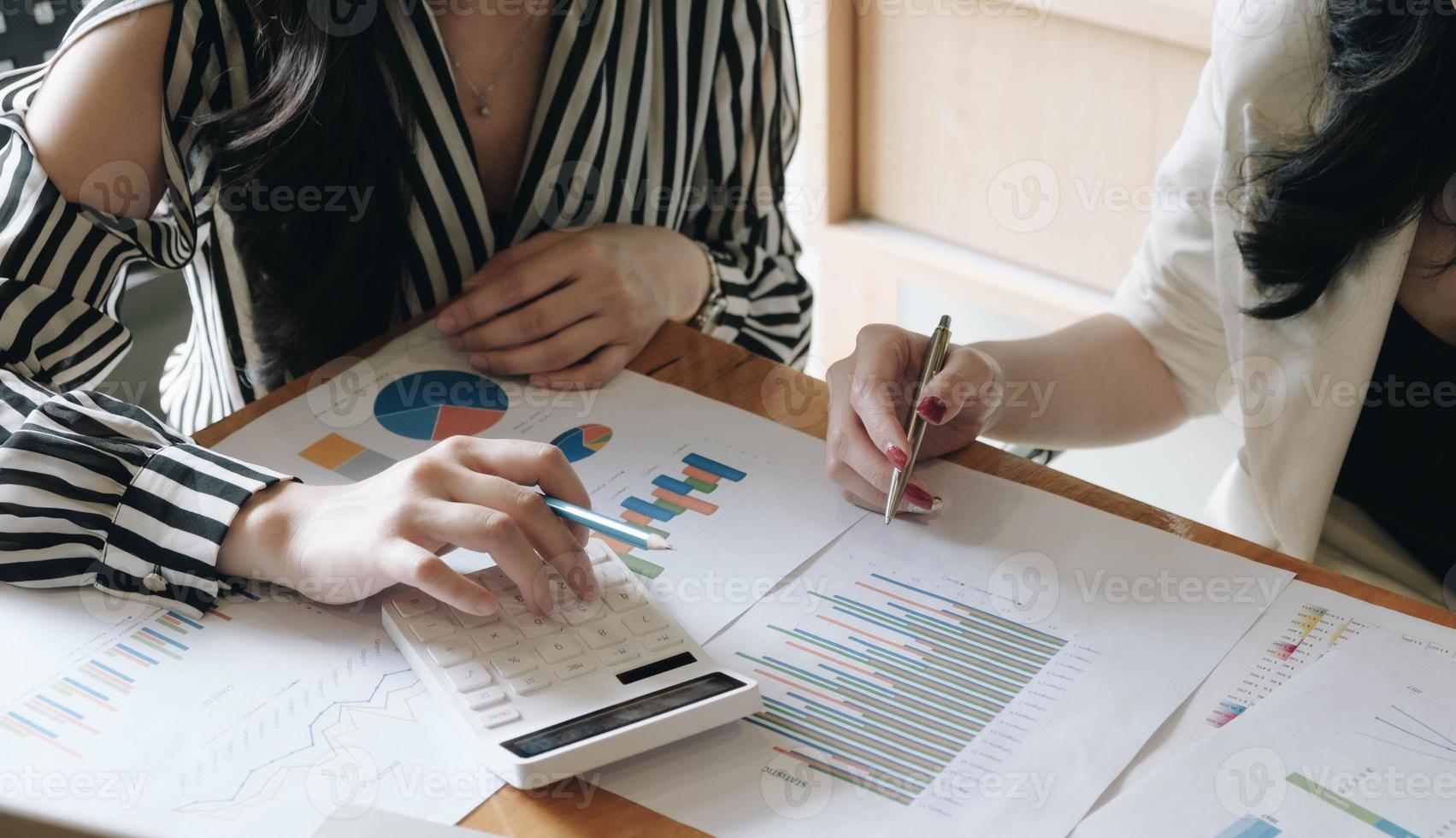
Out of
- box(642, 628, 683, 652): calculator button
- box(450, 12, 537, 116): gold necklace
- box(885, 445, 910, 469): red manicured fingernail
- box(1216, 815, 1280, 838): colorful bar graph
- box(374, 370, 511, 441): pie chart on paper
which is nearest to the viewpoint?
box(1216, 815, 1280, 838): colorful bar graph

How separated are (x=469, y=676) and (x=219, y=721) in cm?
13

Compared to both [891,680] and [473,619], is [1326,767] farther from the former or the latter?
[473,619]

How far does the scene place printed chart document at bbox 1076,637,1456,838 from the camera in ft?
1.95

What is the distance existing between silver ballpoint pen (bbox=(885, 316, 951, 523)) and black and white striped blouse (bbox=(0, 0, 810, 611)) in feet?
1.24

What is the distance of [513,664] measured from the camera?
0.68 metres

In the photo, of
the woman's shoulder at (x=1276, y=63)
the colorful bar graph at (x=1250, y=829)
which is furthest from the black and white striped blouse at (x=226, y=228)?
the colorful bar graph at (x=1250, y=829)

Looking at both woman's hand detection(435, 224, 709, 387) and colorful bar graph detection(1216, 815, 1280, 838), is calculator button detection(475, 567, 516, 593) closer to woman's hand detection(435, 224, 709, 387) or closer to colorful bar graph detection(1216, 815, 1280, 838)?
woman's hand detection(435, 224, 709, 387)

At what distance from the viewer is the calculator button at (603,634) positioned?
69cm

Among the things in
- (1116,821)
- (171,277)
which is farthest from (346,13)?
(1116,821)

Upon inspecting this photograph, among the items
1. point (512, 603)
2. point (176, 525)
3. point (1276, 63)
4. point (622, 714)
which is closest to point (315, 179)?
point (176, 525)

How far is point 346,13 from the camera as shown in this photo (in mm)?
939

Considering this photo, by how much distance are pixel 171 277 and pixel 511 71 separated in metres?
0.63

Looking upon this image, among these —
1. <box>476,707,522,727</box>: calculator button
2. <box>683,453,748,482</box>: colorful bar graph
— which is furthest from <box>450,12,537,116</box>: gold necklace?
<box>476,707,522,727</box>: calculator button

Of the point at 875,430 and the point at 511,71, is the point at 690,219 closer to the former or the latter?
the point at 511,71
